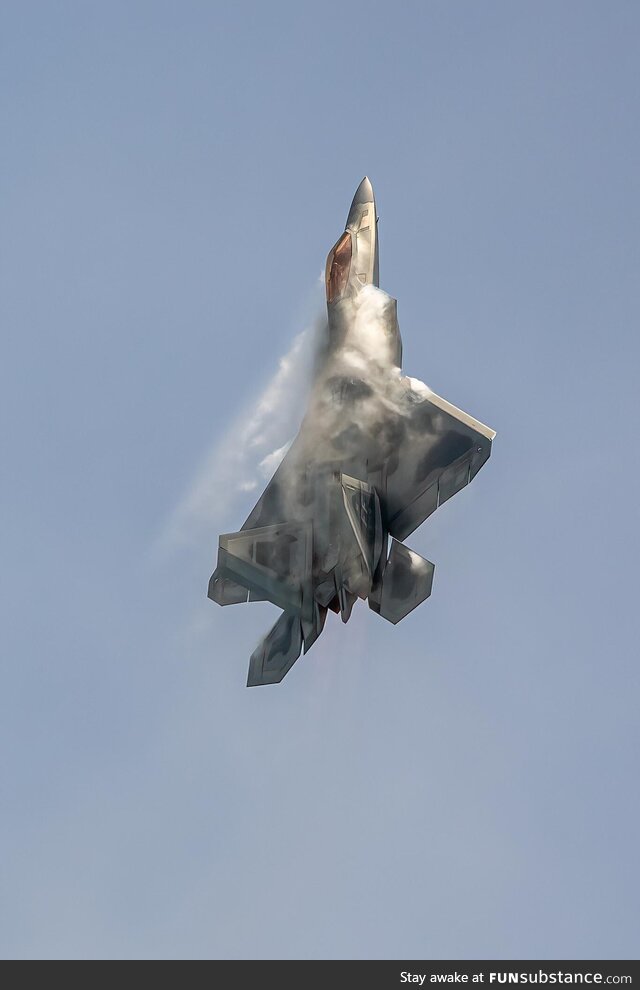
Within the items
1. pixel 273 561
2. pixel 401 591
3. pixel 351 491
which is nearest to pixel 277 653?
pixel 273 561

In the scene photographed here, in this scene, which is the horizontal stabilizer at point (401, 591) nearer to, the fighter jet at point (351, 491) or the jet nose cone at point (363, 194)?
the fighter jet at point (351, 491)

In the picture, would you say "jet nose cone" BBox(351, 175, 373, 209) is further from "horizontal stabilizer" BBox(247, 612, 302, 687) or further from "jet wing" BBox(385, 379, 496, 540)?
"horizontal stabilizer" BBox(247, 612, 302, 687)

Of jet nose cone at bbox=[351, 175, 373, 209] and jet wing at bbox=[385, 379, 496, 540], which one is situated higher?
jet nose cone at bbox=[351, 175, 373, 209]

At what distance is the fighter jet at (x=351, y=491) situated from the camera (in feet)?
125

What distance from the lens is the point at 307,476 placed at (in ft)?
131

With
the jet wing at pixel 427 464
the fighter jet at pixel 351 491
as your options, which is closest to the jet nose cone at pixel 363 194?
the fighter jet at pixel 351 491

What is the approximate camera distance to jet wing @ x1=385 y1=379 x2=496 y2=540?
130ft

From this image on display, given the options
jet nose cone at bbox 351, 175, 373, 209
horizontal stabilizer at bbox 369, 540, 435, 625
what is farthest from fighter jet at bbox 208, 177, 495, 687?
jet nose cone at bbox 351, 175, 373, 209

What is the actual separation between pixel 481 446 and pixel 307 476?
466 centimetres

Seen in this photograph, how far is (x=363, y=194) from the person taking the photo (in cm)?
4722

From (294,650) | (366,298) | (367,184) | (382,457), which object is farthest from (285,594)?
(367,184)

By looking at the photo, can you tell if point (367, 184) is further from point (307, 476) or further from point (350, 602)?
point (350, 602)

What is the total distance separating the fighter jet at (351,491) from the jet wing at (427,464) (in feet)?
0.09

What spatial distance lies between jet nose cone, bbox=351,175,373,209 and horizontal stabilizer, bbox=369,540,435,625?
45.7ft
